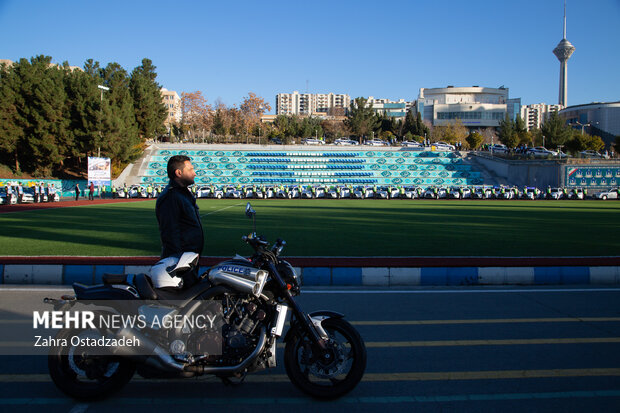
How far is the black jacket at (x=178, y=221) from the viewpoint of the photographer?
180 inches

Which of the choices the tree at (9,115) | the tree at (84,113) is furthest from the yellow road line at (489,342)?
the tree at (9,115)

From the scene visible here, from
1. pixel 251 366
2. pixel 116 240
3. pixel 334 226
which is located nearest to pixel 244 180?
pixel 334 226

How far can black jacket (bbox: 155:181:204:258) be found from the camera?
4570 millimetres

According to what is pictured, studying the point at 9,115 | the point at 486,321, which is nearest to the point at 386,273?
the point at 486,321

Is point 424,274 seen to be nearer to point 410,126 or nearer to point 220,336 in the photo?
point 220,336

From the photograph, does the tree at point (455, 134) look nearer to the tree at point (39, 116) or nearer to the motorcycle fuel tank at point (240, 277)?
the tree at point (39, 116)

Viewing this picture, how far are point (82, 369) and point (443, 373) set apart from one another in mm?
3238

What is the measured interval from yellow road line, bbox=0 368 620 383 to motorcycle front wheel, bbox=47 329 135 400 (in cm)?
49

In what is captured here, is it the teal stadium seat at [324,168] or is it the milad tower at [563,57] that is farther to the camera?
the milad tower at [563,57]

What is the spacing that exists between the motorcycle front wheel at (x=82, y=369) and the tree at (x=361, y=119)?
93.0 meters

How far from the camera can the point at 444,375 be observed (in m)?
4.43

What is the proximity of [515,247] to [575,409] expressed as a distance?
9.18m

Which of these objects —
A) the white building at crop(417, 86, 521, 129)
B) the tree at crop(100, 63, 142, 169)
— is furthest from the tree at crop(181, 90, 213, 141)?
the white building at crop(417, 86, 521, 129)

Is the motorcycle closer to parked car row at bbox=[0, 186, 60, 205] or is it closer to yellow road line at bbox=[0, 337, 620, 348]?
yellow road line at bbox=[0, 337, 620, 348]
